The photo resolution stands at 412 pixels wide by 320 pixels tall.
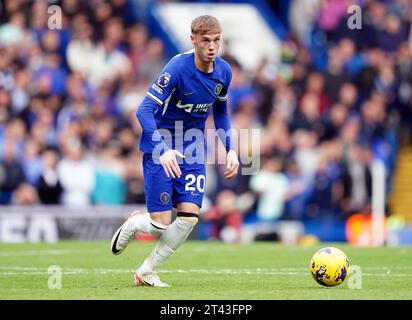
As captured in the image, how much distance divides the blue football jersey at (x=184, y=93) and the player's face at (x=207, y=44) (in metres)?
0.21

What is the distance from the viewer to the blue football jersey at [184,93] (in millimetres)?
10328

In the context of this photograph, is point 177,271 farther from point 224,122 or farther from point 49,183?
point 49,183

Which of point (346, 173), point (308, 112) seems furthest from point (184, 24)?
point (346, 173)

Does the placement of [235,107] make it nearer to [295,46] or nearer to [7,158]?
[295,46]

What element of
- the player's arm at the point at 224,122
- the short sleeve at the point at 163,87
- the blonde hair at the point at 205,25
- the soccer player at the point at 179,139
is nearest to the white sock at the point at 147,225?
the soccer player at the point at 179,139

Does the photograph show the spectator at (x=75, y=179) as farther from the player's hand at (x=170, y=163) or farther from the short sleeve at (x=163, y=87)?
the player's hand at (x=170, y=163)

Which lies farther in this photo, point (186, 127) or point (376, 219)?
point (376, 219)

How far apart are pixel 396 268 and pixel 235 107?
9040 mm

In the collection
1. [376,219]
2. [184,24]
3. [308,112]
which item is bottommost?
[376,219]

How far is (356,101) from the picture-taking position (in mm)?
21469

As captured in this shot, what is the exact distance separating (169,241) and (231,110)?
10.8 m

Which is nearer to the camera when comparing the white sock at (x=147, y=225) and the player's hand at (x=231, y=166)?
the player's hand at (x=231, y=166)

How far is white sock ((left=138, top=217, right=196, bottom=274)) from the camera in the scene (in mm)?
10423

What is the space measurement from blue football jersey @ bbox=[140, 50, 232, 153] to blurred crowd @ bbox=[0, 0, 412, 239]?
8.67 metres
